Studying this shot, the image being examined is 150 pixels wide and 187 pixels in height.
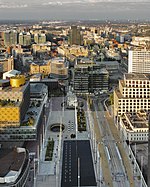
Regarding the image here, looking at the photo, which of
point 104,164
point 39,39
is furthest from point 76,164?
point 39,39

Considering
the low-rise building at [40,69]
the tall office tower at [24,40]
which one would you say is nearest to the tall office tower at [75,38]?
the tall office tower at [24,40]

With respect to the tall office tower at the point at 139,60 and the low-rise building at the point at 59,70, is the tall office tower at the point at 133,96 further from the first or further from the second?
the low-rise building at the point at 59,70

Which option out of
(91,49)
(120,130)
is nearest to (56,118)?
(120,130)

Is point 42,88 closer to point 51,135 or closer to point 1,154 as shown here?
point 51,135

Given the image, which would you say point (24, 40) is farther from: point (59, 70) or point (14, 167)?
point (14, 167)

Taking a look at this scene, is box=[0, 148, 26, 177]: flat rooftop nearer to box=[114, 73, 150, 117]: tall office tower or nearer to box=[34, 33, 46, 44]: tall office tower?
box=[114, 73, 150, 117]: tall office tower

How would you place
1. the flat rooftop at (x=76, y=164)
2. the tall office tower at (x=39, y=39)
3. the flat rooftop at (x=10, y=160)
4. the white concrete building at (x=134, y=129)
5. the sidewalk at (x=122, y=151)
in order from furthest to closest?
the tall office tower at (x=39, y=39) → the white concrete building at (x=134, y=129) → the sidewalk at (x=122, y=151) → the flat rooftop at (x=76, y=164) → the flat rooftop at (x=10, y=160)
